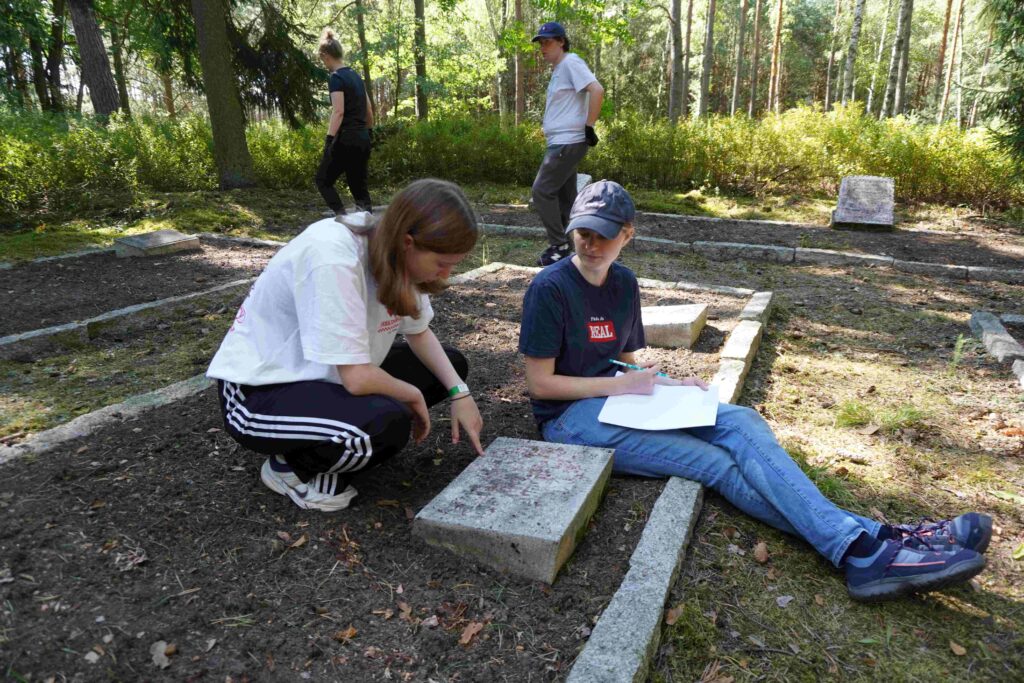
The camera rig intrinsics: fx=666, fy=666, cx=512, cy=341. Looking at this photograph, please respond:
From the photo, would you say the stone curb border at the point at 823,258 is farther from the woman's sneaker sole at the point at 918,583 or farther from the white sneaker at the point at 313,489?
the woman's sneaker sole at the point at 918,583

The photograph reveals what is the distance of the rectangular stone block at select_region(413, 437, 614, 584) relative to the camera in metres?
2.01

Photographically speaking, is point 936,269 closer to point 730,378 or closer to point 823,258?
point 823,258

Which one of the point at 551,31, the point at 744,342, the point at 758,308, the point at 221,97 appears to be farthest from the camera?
the point at 221,97

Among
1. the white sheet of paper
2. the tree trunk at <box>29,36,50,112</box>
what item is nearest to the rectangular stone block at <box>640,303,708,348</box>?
the white sheet of paper

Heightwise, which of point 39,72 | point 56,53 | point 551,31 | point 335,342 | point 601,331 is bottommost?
point 601,331

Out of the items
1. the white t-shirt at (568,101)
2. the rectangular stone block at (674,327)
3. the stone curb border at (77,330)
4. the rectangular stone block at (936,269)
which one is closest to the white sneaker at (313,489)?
the rectangular stone block at (674,327)

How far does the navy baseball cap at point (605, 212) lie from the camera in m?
2.38

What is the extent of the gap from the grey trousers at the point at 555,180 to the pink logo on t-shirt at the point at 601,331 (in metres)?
3.33

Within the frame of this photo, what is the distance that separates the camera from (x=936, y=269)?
634 cm

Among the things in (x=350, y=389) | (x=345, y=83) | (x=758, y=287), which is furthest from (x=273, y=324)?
(x=345, y=83)

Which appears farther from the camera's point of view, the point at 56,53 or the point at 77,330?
the point at 56,53

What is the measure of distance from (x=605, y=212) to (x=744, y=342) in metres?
1.96

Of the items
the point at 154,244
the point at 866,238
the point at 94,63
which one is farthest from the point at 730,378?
the point at 94,63

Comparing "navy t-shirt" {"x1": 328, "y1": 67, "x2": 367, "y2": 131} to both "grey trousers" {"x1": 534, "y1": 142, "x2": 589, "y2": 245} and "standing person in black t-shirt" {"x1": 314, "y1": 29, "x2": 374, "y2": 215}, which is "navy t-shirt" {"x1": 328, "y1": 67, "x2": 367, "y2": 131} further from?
"grey trousers" {"x1": 534, "y1": 142, "x2": 589, "y2": 245}
